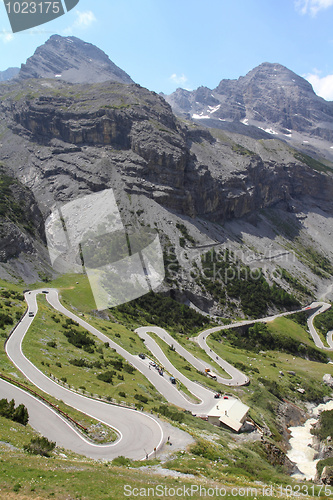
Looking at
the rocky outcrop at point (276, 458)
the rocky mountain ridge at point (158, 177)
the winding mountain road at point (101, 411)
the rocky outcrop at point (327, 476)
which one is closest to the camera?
the winding mountain road at point (101, 411)

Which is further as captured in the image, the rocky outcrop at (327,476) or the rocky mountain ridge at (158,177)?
the rocky mountain ridge at (158,177)

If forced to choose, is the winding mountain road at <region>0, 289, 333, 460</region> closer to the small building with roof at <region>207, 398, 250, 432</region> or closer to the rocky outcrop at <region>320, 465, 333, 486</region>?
the small building with roof at <region>207, 398, 250, 432</region>

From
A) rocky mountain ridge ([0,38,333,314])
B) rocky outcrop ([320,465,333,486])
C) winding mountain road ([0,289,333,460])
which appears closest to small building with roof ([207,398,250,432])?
winding mountain road ([0,289,333,460])

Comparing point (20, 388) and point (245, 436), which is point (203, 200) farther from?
point (20, 388)

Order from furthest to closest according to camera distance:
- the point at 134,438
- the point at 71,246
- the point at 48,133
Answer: the point at 48,133 < the point at 71,246 < the point at 134,438

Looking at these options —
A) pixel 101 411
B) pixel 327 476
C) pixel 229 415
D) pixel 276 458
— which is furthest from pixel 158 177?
pixel 327 476

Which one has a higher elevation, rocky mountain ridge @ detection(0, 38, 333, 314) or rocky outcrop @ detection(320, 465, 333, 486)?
rocky mountain ridge @ detection(0, 38, 333, 314)

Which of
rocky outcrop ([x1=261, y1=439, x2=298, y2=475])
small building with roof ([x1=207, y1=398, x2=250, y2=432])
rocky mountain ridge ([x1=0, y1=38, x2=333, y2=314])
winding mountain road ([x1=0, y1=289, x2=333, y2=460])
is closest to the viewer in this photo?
winding mountain road ([x1=0, y1=289, x2=333, y2=460])

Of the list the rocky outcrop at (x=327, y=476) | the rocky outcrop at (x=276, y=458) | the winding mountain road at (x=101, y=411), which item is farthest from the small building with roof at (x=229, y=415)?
the rocky outcrop at (x=327, y=476)

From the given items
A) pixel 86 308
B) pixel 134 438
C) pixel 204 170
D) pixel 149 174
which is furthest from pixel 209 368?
pixel 204 170

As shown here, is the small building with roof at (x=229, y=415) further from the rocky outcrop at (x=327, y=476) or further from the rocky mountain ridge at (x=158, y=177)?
the rocky mountain ridge at (x=158, y=177)

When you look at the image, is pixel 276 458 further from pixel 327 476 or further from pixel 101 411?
pixel 101 411
